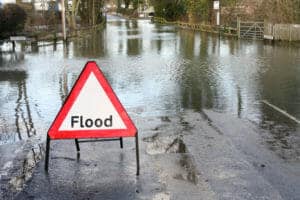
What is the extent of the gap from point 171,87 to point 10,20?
2201 centimetres

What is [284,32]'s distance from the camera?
32062 mm

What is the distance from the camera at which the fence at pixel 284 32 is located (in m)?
31.4

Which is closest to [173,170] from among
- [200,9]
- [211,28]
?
[211,28]

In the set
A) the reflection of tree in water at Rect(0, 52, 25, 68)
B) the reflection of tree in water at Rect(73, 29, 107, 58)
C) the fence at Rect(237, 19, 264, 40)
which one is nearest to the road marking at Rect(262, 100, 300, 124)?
the reflection of tree in water at Rect(0, 52, 25, 68)

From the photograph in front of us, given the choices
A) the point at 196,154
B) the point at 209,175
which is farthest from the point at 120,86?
the point at 209,175

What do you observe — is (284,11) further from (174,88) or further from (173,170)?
(173,170)

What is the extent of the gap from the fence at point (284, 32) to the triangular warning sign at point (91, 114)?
2679cm

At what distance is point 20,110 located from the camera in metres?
10.8

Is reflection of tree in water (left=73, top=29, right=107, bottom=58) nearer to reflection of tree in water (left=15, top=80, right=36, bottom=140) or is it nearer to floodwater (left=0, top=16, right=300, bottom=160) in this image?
floodwater (left=0, top=16, right=300, bottom=160)

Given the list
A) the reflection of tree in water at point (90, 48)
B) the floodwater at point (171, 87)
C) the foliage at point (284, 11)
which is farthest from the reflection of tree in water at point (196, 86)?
the foliage at point (284, 11)

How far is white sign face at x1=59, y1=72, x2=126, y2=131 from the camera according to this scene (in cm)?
614

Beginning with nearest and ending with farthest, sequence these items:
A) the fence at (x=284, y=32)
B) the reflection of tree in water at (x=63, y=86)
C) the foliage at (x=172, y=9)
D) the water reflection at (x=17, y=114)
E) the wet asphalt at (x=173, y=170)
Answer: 1. the wet asphalt at (x=173, y=170)
2. the water reflection at (x=17, y=114)
3. the reflection of tree in water at (x=63, y=86)
4. the fence at (x=284, y=32)
5. the foliage at (x=172, y=9)

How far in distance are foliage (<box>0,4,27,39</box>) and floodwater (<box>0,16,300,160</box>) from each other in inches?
351

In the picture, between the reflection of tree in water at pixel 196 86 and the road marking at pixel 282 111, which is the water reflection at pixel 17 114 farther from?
the road marking at pixel 282 111
